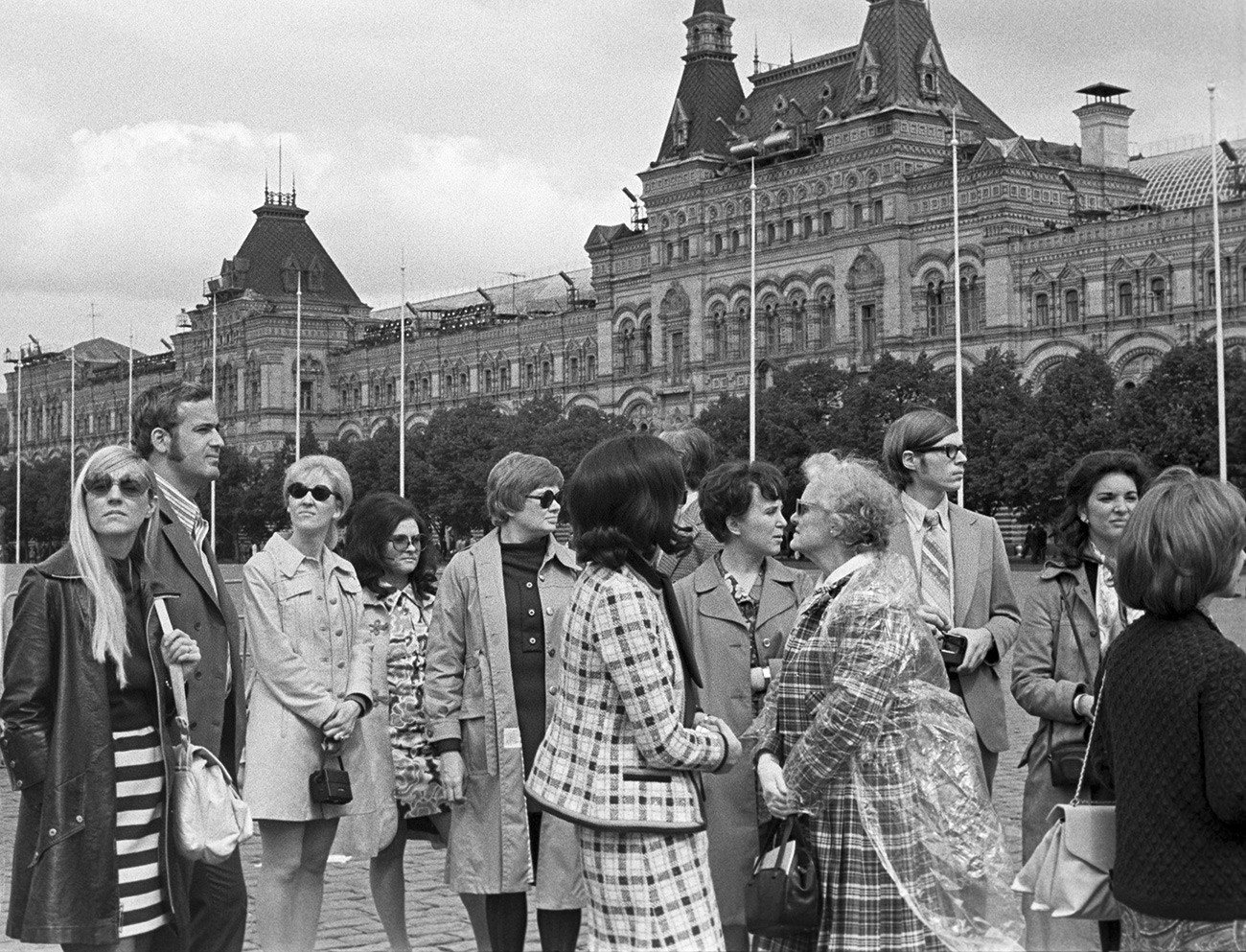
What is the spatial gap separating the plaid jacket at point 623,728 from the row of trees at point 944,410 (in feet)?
88.8

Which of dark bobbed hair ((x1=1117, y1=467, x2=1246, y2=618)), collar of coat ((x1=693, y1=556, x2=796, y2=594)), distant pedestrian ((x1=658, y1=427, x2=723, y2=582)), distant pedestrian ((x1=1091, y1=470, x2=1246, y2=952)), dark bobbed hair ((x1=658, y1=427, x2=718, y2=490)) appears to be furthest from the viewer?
dark bobbed hair ((x1=658, y1=427, x2=718, y2=490))

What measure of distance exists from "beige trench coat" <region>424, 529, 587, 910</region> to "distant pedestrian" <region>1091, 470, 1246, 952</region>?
171 cm

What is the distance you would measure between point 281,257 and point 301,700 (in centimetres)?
7099

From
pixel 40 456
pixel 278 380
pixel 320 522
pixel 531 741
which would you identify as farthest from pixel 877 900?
pixel 40 456

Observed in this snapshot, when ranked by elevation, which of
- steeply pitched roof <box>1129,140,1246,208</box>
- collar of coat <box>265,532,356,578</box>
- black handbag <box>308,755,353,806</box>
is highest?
steeply pitched roof <box>1129,140,1246,208</box>

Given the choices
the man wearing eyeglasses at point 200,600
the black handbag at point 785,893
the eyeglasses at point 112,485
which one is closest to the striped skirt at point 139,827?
Answer: the man wearing eyeglasses at point 200,600

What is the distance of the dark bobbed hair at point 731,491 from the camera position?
538cm

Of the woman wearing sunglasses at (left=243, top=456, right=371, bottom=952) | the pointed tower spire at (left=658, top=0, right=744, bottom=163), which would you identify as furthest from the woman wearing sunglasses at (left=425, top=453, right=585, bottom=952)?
the pointed tower spire at (left=658, top=0, right=744, bottom=163)

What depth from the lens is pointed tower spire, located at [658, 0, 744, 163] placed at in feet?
180

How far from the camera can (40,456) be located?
82875mm

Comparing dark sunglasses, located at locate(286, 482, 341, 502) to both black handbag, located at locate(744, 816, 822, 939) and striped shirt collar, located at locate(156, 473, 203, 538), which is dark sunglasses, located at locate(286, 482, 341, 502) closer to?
striped shirt collar, located at locate(156, 473, 203, 538)

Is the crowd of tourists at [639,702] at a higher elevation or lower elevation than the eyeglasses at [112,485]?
lower

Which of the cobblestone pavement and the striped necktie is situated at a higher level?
the striped necktie

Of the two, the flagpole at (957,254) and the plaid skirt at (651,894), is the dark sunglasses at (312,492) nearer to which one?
the plaid skirt at (651,894)
